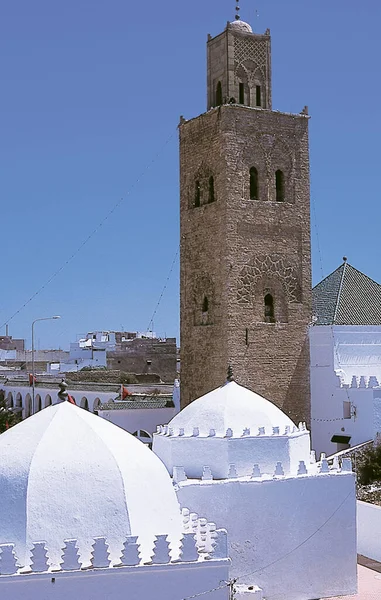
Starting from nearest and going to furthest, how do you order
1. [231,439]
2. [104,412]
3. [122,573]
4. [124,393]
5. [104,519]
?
1. [122,573]
2. [104,519]
3. [231,439]
4. [104,412]
5. [124,393]

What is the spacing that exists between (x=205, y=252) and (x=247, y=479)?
35.7 feet

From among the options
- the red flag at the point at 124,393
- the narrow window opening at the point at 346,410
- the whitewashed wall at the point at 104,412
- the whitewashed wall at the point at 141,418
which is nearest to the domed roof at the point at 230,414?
the whitewashed wall at the point at 104,412

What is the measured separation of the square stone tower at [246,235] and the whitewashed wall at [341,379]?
A: 41 cm

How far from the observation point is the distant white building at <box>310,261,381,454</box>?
2247 centimetres

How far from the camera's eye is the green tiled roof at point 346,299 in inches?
965

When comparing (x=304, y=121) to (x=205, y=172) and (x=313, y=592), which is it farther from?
(x=313, y=592)

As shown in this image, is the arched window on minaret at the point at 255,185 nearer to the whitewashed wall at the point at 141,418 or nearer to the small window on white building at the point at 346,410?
the small window on white building at the point at 346,410

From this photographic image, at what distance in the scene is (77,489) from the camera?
31.1 feet

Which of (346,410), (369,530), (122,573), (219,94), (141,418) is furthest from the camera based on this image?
(141,418)

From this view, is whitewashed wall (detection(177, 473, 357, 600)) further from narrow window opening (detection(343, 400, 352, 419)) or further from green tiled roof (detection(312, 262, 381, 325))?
green tiled roof (detection(312, 262, 381, 325))

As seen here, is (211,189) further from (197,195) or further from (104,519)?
(104,519)

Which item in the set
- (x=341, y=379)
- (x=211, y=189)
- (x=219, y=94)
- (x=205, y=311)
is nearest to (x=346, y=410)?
(x=341, y=379)

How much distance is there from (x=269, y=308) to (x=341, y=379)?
2.90 metres

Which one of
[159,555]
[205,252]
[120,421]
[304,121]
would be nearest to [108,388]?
[120,421]
